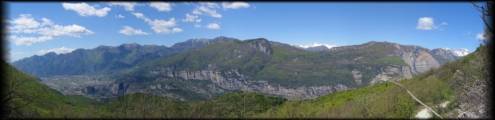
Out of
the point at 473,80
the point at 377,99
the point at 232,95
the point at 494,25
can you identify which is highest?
the point at 494,25

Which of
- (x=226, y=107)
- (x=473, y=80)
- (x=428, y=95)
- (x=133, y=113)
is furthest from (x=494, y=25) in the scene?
(x=226, y=107)

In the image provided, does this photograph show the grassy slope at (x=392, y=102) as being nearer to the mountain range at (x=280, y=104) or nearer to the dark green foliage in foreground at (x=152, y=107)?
the mountain range at (x=280, y=104)

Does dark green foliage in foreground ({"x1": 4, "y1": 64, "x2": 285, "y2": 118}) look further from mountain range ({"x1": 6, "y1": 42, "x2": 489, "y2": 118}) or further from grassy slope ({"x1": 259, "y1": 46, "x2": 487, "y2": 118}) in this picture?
grassy slope ({"x1": 259, "y1": 46, "x2": 487, "y2": 118})

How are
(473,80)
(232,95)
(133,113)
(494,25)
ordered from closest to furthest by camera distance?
(494,25) → (473,80) → (133,113) → (232,95)

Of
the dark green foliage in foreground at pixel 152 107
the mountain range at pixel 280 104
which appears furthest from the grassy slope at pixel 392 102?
the dark green foliage in foreground at pixel 152 107

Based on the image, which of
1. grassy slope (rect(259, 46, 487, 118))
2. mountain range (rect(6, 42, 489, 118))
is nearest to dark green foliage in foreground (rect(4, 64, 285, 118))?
mountain range (rect(6, 42, 489, 118))

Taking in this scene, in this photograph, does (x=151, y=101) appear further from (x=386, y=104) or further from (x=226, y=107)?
(x=386, y=104)

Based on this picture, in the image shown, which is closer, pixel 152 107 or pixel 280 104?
pixel 152 107

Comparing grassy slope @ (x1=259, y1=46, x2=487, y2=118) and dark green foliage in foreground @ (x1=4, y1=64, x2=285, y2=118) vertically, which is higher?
grassy slope @ (x1=259, y1=46, x2=487, y2=118)

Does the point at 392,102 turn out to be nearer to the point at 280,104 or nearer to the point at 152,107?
the point at 152,107

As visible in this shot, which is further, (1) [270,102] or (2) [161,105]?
(1) [270,102]

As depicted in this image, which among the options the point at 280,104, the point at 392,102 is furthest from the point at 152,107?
the point at 392,102
